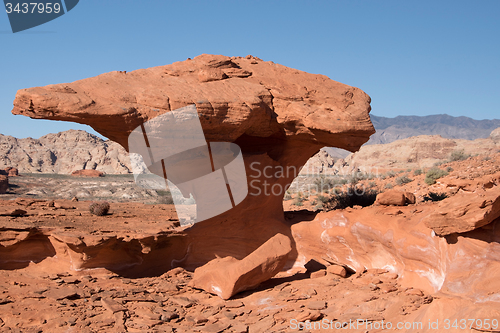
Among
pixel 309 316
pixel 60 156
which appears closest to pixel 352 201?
pixel 309 316

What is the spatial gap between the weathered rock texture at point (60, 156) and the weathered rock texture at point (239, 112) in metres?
43.0

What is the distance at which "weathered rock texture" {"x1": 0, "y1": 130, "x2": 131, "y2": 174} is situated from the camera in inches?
1876

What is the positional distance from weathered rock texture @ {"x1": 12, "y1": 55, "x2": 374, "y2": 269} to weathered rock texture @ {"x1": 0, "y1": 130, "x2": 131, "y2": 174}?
4300cm

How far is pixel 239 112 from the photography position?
20.2ft

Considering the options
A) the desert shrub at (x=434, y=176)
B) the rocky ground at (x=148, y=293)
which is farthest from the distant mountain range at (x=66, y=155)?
the rocky ground at (x=148, y=293)

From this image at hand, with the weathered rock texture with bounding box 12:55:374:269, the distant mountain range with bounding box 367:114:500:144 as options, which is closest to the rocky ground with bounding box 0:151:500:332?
the weathered rock texture with bounding box 12:55:374:269

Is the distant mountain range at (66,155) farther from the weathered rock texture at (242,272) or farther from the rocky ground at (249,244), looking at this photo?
the weathered rock texture at (242,272)

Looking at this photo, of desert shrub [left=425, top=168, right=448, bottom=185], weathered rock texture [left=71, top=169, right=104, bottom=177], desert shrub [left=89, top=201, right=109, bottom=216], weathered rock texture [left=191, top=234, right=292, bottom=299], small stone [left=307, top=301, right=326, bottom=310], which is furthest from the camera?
weathered rock texture [left=71, top=169, right=104, bottom=177]

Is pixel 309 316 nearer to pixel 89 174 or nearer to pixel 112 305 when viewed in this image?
pixel 112 305

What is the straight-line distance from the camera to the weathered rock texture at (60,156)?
1876 inches

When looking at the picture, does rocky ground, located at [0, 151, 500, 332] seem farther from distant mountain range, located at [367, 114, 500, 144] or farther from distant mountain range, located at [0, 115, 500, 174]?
distant mountain range, located at [367, 114, 500, 144]

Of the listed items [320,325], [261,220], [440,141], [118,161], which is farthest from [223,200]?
[118,161]

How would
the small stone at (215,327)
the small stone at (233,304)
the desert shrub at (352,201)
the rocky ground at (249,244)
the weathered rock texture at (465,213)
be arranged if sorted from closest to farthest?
the weathered rock texture at (465,213) < the rocky ground at (249,244) < the small stone at (215,327) < the small stone at (233,304) < the desert shrub at (352,201)

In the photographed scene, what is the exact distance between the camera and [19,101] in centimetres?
515
